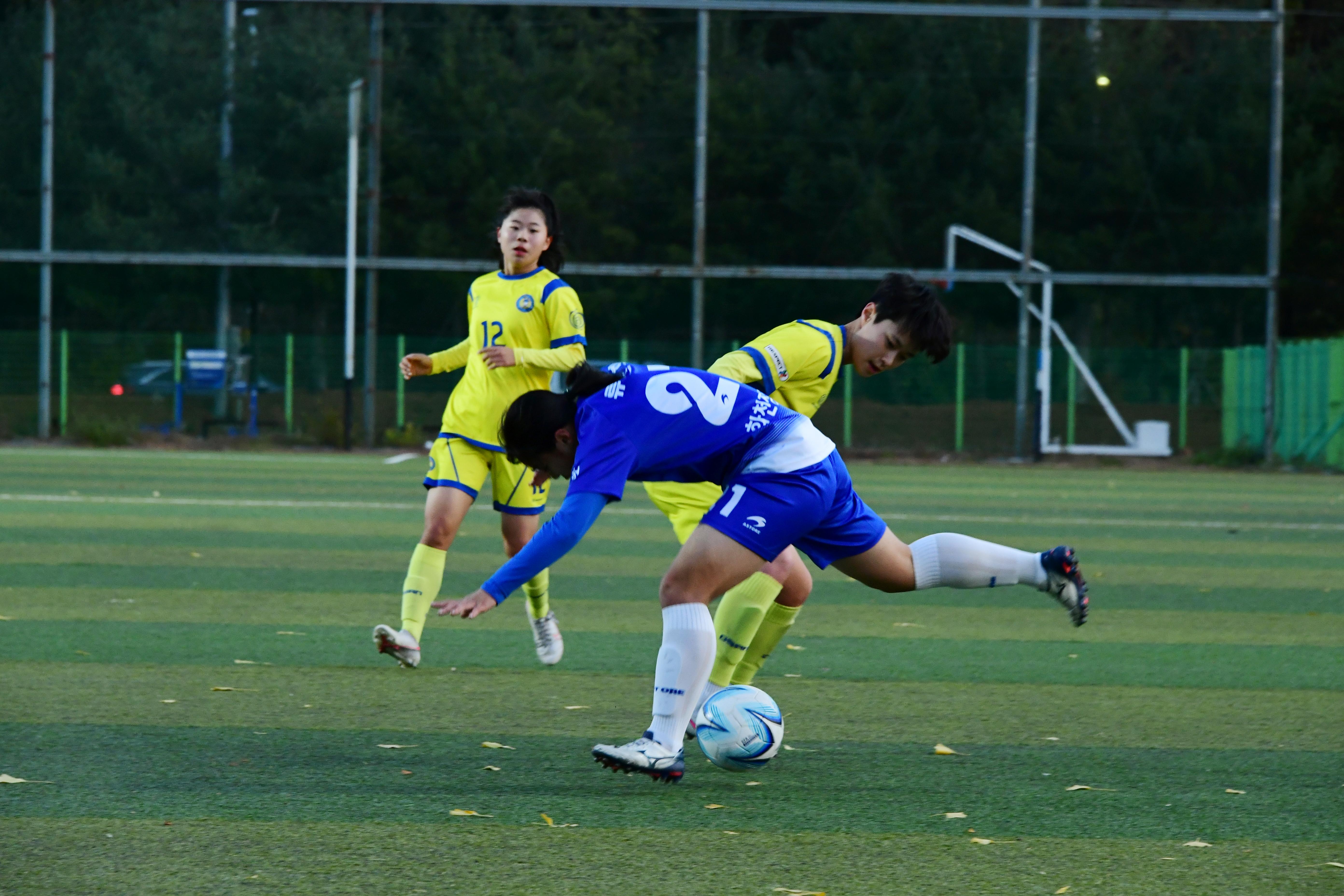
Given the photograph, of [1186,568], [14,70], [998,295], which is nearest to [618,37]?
[998,295]

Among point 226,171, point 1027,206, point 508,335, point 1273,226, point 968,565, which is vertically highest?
point 226,171

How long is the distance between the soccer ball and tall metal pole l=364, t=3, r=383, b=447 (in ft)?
66.9

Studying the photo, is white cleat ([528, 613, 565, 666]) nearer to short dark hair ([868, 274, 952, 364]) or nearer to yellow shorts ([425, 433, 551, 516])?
yellow shorts ([425, 433, 551, 516])

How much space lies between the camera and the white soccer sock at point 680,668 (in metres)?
4.42

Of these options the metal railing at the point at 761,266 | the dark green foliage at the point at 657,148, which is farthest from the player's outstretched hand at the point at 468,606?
the dark green foliage at the point at 657,148

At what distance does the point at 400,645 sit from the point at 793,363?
6.48ft

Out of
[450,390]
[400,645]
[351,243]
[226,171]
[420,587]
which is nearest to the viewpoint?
[400,645]

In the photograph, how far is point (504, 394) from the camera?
21.5 ft

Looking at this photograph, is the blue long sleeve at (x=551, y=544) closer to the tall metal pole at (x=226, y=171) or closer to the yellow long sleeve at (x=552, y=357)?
the yellow long sleeve at (x=552, y=357)

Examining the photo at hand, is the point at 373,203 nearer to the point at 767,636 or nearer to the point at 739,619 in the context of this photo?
the point at 767,636

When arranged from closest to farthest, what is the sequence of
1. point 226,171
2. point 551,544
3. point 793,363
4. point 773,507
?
point 551,544
point 773,507
point 793,363
point 226,171

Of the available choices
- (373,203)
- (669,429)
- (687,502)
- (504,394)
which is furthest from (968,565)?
(373,203)

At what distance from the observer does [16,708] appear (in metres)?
5.45

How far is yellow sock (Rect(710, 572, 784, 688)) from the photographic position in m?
5.19
